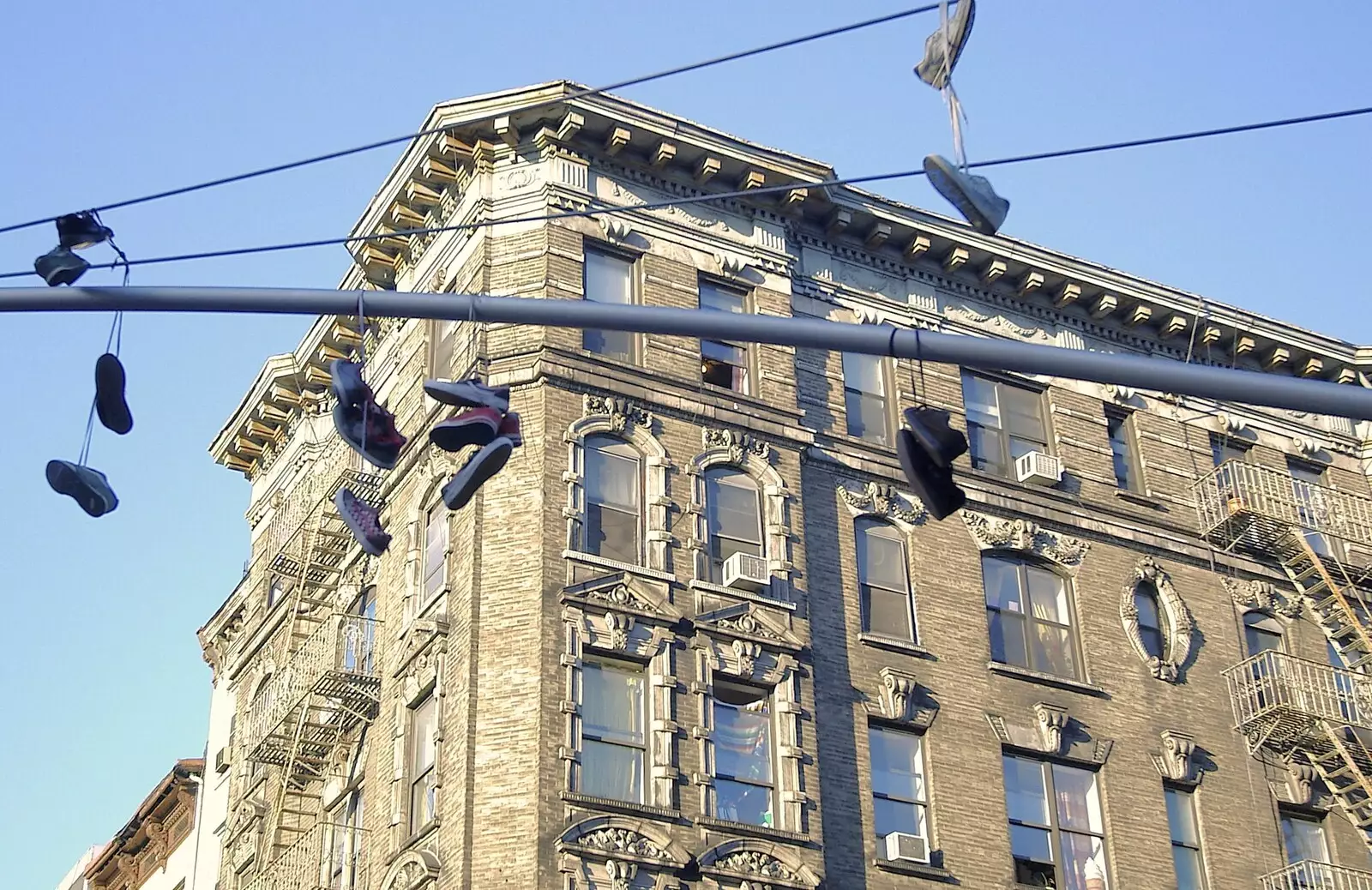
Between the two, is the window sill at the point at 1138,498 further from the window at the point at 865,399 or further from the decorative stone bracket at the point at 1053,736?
the decorative stone bracket at the point at 1053,736

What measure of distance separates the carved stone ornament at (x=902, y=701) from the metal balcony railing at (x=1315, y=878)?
6.38 m

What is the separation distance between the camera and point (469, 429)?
15141mm

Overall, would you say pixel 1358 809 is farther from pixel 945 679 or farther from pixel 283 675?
pixel 283 675

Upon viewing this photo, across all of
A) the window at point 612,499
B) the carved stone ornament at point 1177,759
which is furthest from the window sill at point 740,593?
the carved stone ornament at point 1177,759

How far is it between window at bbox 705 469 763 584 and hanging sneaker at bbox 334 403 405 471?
13267 mm

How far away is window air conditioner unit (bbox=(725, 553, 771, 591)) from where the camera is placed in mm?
27766

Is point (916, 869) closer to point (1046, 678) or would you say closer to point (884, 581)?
point (1046, 678)

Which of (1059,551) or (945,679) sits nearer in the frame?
(945,679)

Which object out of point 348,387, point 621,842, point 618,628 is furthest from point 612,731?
point 348,387

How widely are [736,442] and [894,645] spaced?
3837mm

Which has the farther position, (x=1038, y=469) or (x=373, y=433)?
(x=1038, y=469)

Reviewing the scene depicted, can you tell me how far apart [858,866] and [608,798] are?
391 centimetres

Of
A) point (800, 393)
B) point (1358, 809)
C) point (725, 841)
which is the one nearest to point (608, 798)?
point (725, 841)

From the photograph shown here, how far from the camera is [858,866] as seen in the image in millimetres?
26812
